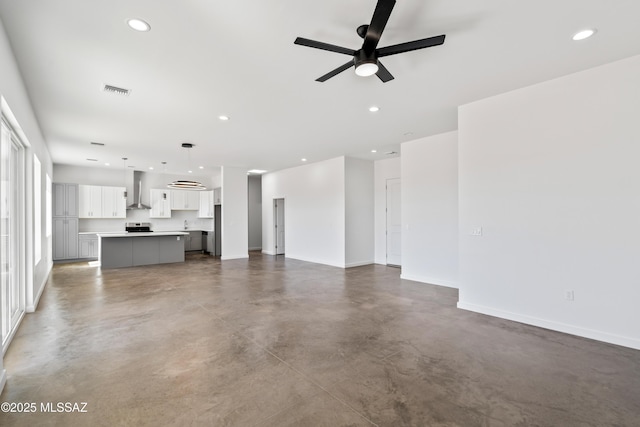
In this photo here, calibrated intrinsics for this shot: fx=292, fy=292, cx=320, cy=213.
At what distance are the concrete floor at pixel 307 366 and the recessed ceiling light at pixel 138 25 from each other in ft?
10.1

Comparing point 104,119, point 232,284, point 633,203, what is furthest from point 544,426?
point 104,119

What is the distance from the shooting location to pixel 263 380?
2527 millimetres

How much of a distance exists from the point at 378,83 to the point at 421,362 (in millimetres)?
3182

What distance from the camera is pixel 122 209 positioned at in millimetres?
10031

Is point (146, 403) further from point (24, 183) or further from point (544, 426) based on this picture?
point (24, 183)

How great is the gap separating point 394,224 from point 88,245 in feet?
31.2

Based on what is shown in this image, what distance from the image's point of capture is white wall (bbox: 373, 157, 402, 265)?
8.12 metres

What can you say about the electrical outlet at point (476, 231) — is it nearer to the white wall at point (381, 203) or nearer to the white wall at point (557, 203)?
the white wall at point (557, 203)

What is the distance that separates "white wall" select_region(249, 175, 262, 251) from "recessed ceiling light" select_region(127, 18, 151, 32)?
9.56 m

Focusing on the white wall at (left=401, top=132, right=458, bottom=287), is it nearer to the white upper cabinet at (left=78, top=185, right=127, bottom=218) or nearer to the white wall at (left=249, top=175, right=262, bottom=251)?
the white wall at (left=249, top=175, right=262, bottom=251)

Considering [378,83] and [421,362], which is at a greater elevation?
[378,83]

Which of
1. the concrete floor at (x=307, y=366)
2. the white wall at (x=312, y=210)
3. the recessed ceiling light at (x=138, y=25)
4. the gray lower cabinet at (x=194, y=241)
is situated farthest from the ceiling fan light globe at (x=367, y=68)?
the gray lower cabinet at (x=194, y=241)

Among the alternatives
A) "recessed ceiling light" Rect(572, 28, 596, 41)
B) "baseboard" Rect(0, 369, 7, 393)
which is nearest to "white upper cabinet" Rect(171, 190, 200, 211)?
"baseboard" Rect(0, 369, 7, 393)

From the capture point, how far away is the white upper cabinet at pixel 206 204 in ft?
37.3
